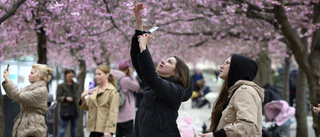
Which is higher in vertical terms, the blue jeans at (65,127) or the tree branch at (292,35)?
the tree branch at (292,35)

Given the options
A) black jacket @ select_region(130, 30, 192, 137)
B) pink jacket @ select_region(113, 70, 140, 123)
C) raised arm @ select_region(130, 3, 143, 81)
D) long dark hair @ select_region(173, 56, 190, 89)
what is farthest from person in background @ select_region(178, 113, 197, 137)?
raised arm @ select_region(130, 3, 143, 81)

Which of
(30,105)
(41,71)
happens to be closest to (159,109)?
(30,105)

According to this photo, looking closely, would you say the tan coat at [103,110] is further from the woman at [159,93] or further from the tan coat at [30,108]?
the woman at [159,93]

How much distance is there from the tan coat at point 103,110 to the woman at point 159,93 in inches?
86.9

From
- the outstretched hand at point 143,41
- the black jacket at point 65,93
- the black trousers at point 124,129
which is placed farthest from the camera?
the black jacket at point 65,93

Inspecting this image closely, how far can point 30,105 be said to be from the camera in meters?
5.68

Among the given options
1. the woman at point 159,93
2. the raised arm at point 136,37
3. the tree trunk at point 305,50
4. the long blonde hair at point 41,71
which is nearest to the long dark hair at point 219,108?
the woman at point 159,93

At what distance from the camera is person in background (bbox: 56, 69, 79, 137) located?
30.2 feet

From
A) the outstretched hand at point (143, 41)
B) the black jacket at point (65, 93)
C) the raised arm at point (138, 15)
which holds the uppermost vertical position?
the raised arm at point (138, 15)

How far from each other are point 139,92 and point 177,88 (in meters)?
10.5

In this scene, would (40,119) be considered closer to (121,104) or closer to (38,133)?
(38,133)

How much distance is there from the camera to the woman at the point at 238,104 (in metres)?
3.55

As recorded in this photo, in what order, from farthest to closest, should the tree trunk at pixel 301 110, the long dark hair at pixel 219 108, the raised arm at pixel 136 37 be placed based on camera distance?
1. the tree trunk at pixel 301 110
2. the long dark hair at pixel 219 108
3. the raised arm at pixel 136 37

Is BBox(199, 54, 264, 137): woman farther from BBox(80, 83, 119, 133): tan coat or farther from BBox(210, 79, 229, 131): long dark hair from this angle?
BBox(80, 83, 119, 133): tan coat
